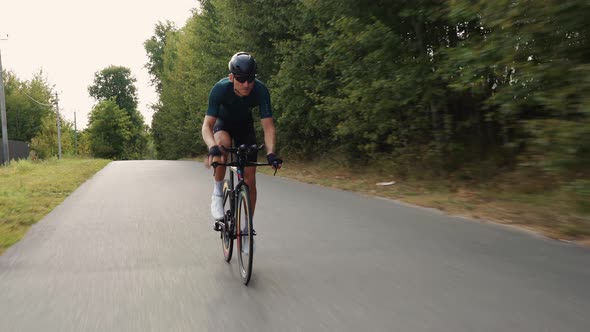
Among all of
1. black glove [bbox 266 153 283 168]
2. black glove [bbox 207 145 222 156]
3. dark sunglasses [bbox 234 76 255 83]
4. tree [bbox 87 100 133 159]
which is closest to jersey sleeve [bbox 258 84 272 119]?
dark sunglasses [bbox 234 76 255 83]

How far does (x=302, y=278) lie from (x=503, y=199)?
527 cm

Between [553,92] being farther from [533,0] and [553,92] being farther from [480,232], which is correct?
[480,232]

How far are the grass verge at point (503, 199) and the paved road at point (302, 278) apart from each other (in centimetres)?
52

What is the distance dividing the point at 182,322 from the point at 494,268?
2807 millimetres

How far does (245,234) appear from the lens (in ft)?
14.0

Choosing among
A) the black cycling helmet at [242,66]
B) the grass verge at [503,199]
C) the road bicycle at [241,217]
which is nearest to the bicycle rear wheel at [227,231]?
the road bicycle at [241,217]

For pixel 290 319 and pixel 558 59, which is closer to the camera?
pixel 290 319

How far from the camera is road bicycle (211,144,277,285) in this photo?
4.14 metres

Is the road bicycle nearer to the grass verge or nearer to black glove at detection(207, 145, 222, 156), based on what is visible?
black glove at detection(207, 145, 222, 156)

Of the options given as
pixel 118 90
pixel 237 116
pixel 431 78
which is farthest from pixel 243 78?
pixel 118 90

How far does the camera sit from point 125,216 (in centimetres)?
790

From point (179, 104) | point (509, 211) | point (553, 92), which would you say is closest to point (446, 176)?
point (509, 211)

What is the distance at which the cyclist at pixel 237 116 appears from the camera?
430 cm

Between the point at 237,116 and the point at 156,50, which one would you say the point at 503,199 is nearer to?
the point at 237,116
